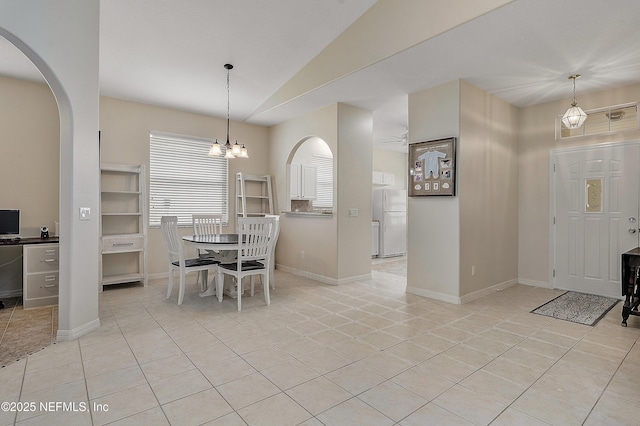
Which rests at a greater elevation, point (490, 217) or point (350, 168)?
point (350, 168)

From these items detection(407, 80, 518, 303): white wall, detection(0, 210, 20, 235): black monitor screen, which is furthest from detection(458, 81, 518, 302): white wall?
detection(0, 210, 20, 235): black monitor screen

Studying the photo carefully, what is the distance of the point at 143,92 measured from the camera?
4.76 meters

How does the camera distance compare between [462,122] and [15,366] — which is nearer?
[15,366]

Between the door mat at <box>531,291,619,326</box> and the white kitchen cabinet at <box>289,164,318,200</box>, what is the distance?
409 centimetres

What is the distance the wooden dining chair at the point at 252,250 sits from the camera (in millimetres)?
3666

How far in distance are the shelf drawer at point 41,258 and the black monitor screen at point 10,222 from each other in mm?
530

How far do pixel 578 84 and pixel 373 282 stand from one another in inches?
146

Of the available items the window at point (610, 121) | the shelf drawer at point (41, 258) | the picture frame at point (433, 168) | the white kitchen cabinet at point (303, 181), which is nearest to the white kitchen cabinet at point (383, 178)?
the white kitchen cabinet at point (303, 181)

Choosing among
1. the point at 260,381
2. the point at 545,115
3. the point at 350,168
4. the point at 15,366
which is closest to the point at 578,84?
→ the point at 545,115

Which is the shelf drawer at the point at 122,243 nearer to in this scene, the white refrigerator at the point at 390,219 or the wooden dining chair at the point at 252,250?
the wooden dining chair at the point at 252,250

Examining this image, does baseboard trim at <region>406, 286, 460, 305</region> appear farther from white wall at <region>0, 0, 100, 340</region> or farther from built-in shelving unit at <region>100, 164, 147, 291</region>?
built-in shelving unit at <region>100, 164, 147, 291</region>

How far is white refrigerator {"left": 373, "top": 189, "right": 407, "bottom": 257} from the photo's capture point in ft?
24.3

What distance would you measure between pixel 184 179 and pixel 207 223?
1.06 m

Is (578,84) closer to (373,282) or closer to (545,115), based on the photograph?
(545,115)
